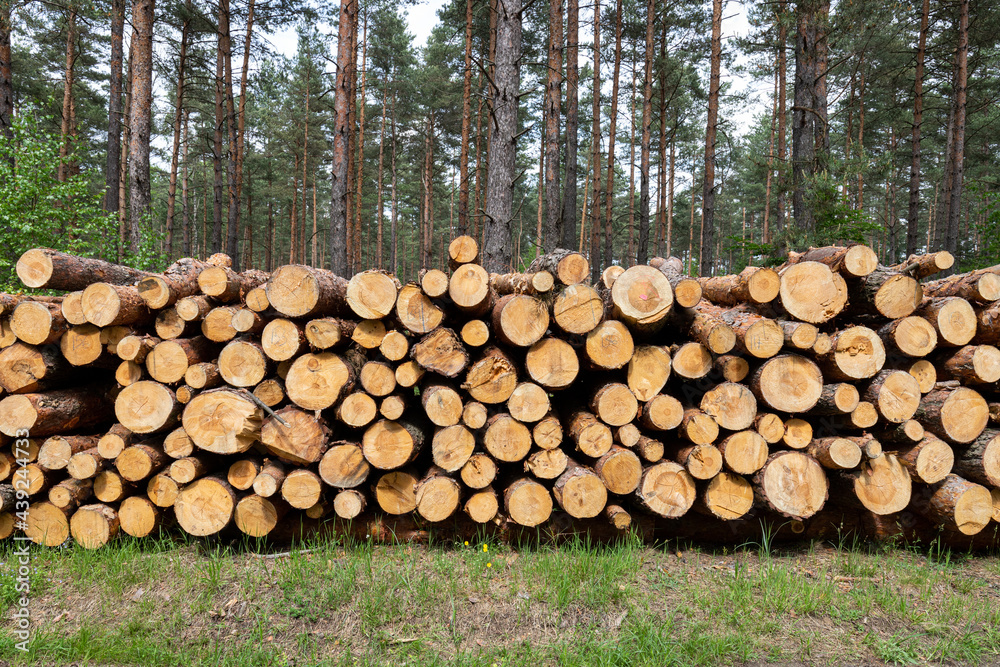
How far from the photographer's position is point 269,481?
3.01 meters

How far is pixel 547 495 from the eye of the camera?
3.06 metres

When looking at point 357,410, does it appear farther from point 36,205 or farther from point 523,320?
point 36,205

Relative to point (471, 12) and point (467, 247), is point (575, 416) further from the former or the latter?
point (471, 12)

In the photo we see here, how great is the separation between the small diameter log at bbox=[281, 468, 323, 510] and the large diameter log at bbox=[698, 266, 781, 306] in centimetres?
335

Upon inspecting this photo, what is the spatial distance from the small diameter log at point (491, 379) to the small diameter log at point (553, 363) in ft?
0.49

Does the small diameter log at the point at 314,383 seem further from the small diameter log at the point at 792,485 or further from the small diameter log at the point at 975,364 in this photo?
the small diameter log at the point at 975,364

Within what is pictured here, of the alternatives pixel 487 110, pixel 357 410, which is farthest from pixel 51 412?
pixel 487 110

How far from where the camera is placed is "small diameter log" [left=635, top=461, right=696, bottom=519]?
119 inches

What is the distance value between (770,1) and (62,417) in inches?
467

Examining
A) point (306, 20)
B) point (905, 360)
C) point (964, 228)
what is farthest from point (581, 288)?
point (964, 228)

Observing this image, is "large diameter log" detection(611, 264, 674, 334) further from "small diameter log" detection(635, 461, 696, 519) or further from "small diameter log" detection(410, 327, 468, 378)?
"small diameter log" detection(410, 327, 468, 378)

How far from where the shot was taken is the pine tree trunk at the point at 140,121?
7457 mm

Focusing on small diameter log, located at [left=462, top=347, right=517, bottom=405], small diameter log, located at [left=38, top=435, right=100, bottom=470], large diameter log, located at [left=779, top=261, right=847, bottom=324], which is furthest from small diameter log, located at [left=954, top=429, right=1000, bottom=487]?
small diameter log, located at [left=38, top=435, right=100, bottom=470]

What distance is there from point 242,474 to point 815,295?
412 centimetres
